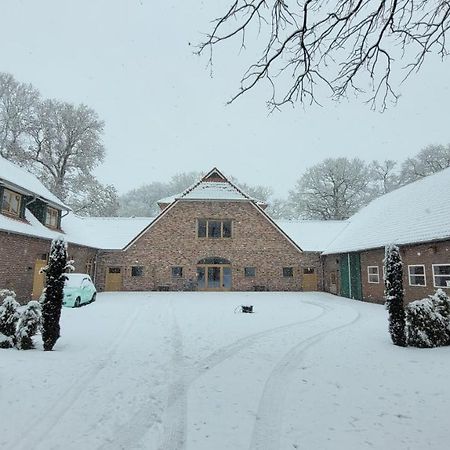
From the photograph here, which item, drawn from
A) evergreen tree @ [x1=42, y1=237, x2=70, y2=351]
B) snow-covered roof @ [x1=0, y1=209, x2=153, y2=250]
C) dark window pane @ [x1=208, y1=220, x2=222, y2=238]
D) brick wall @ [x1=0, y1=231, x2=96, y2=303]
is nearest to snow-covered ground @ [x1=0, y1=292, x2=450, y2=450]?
evergreen tree @ [x1=42, y1=237, x2=70, y2=351]

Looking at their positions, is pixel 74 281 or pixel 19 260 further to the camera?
pixel 74 281

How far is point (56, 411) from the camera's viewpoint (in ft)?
14.3

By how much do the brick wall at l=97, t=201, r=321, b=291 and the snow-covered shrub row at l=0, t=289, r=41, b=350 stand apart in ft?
59.3

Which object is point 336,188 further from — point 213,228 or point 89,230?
point 89,230

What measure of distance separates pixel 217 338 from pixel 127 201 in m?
49.6

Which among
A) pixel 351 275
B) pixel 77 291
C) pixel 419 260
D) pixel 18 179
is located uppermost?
pixel 18 179

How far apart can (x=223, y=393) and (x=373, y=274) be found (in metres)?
16.6

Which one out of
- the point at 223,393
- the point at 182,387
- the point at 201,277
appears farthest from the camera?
the point at 201,277

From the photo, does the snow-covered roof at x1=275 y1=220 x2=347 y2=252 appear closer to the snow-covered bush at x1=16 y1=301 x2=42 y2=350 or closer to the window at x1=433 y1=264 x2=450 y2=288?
the window at x1=433 y1=264 x2=450 y2=288

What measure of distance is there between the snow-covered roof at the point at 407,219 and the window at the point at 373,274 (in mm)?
1341

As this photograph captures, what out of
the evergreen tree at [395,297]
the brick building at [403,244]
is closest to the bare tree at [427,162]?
the brick building at [403,244]

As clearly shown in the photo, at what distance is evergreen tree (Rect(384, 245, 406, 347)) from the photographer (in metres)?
8.28

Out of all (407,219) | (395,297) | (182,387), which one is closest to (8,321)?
(182,387)

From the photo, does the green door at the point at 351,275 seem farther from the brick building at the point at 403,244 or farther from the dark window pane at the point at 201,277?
the dark window pane at the point at 201,277
